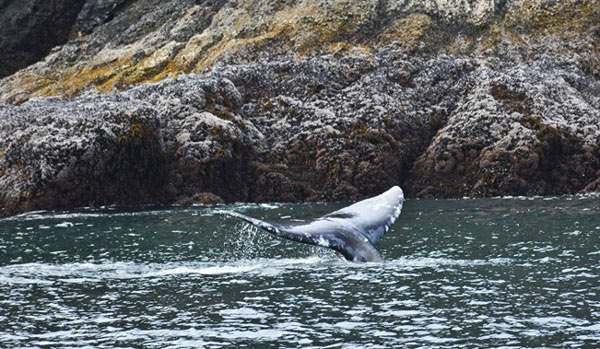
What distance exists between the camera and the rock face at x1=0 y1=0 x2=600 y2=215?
137 feet

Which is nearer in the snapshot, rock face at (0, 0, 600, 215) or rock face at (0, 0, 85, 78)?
rock face at (0, 0, 600, 215)

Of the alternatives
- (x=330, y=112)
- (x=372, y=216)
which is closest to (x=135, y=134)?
(x=330, y=112)

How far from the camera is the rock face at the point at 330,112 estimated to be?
1645 inches

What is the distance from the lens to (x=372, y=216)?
21281 millimetres

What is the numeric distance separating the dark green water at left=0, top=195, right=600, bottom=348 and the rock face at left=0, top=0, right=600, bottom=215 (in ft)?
34.4

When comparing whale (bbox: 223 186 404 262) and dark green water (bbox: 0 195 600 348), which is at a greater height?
whale (bbox: 223 186 404 262)

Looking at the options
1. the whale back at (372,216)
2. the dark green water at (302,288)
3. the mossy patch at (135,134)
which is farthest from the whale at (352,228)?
the mossy patch at (135,134)

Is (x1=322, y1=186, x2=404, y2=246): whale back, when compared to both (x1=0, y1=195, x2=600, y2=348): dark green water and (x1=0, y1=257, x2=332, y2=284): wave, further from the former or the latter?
(x1=0, y1=257, x2=332, y2=284): wave

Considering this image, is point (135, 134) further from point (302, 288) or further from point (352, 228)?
point (302, 288)

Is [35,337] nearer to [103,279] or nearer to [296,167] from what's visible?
[103,279]

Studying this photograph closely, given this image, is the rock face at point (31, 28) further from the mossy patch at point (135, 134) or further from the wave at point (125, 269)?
the wave at point (125, 269)

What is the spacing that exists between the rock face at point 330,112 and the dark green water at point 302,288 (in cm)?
1049

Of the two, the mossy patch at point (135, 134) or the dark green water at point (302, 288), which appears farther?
the mossy patch at point (135, 134)

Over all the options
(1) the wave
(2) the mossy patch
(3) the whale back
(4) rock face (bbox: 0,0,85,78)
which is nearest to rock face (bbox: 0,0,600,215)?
(2) the mossy patch
